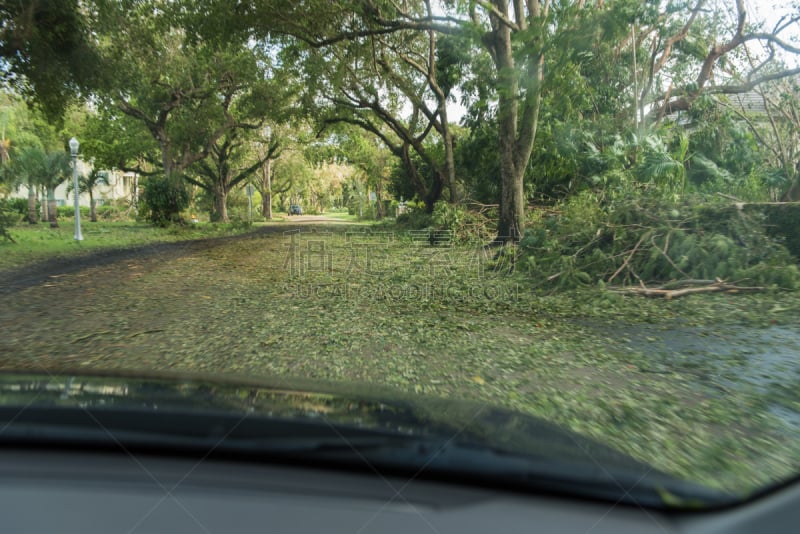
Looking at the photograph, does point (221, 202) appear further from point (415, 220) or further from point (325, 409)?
point (325, 409)

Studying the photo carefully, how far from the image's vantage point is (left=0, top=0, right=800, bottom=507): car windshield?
6.15 ft

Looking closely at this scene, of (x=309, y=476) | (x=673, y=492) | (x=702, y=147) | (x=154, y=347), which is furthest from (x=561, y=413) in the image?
(x=702, y=147)

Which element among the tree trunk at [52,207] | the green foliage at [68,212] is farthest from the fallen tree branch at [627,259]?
the green foliage at [68,212]

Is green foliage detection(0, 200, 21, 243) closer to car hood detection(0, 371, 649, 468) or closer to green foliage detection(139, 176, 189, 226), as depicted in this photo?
green foliage detection(139, 176, 189, 226)

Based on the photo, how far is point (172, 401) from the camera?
5.13 ft

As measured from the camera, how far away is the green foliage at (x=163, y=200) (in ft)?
80.8

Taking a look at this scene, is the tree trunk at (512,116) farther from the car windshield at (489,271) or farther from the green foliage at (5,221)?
the green foliage at (5,221)

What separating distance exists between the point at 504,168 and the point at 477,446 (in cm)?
1073

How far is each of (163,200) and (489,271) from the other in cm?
2009

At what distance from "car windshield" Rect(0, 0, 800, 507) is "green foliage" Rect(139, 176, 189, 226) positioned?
13.0 ft

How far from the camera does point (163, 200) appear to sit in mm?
24703

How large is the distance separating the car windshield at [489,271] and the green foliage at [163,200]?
3.96 metres

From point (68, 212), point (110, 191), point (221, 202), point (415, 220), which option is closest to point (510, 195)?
point (415, 220)

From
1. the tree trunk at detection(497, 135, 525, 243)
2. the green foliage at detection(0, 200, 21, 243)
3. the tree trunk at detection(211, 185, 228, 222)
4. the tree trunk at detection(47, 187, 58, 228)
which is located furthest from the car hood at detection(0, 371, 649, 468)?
the tree trunk at detection(211, 185, 228, 222)
